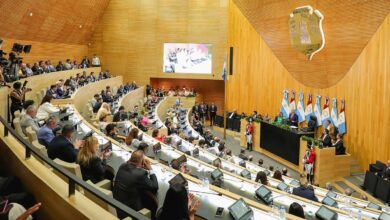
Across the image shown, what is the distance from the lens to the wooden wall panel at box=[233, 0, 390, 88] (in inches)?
416

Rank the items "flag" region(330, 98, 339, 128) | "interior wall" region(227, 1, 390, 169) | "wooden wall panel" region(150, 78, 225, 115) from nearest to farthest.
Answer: "interior wall" region(227, 1, 390, 169) < "flag" region(330, 98, 339, 128) < "wooden wall panel" region(150, 78, 225, 115)

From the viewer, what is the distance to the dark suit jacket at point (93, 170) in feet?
11.7

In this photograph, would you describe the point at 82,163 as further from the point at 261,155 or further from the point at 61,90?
the point at 261,155

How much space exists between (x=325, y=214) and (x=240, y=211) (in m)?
1.17

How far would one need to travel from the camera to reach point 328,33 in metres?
12.0

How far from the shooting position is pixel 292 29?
13.3 meters

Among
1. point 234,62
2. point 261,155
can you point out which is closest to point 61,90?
point 261,155

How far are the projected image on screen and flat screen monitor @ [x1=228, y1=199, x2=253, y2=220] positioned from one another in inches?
697

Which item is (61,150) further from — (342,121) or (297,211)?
(342,121)

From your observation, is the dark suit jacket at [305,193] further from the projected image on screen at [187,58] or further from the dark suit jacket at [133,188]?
the projected image on screen at [187,58]

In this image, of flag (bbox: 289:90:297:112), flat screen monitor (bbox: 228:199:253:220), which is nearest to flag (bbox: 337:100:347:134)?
flag (bbox: 289:90:297:112)

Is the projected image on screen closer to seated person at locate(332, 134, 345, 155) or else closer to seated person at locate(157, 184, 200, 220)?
seated person at locate(332, 134, 345, 155)

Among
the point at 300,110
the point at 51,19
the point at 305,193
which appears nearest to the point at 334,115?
the point at 300,110

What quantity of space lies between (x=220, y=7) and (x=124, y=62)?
6.48m
